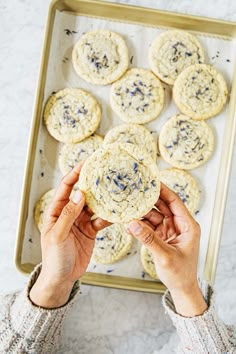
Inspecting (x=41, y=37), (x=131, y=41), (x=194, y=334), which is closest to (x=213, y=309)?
(x=194, y=334)

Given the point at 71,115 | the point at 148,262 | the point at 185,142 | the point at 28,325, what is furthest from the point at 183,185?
the point at 28,325

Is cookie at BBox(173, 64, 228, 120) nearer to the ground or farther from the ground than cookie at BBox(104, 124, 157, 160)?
farther from the ground

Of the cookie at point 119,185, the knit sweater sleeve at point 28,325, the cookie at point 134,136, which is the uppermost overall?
the cookie at point 134,136

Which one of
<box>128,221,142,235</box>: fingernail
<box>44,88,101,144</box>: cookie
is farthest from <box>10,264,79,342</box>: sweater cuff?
<box>44,88,101,144</box>: cookie

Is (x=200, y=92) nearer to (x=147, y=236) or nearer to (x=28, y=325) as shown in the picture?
(x=147, y=236)

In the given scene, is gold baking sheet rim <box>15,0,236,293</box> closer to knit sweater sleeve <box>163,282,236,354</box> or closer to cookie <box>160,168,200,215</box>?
cookie <box>160,168,200,215</box>

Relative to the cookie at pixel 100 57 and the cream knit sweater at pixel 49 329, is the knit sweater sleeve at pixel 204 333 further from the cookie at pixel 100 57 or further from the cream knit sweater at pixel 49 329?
the cookie at pixel 100 57

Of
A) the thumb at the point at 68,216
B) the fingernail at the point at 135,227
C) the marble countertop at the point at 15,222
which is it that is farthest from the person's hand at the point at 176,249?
the marble countertop at the point at 15,222

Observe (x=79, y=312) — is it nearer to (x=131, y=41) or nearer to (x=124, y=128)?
(x=124, y=128)
